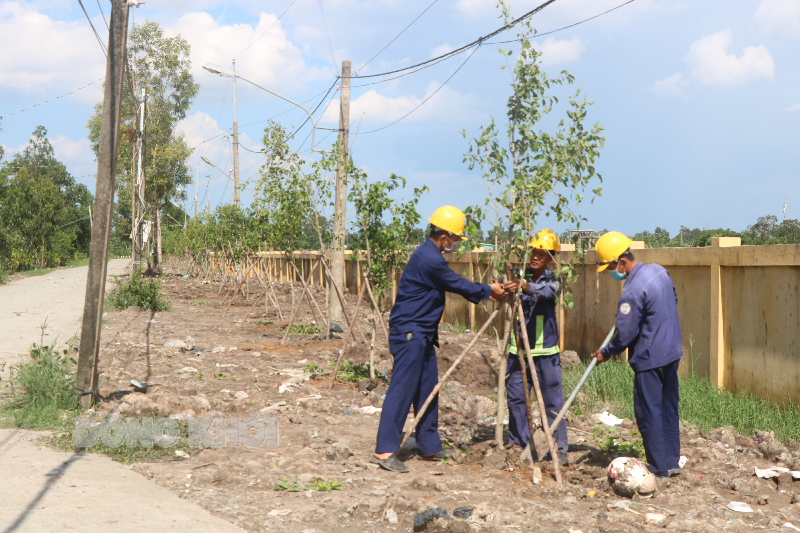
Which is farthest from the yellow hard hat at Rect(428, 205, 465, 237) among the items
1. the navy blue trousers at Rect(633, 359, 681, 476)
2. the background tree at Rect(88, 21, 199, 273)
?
the background tree at Rect(88, 21, 199, 273)

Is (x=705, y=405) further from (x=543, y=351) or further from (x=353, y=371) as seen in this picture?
(x=353, y=371)

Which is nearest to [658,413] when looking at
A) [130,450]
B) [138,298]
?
[130,450]

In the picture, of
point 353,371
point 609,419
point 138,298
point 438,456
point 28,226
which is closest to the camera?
point 438,456

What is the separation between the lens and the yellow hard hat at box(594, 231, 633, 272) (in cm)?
493

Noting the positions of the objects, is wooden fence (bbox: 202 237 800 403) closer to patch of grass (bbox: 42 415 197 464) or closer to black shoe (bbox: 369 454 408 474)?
black shoe (bbox: 369 454 408 474)

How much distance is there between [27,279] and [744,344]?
3057 cm

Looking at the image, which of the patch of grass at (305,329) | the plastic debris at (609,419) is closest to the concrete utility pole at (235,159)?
the patch of grass at (305,329)

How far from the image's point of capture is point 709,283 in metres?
7.51

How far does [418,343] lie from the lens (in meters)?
→ 5.47

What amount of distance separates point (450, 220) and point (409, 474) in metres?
2.05

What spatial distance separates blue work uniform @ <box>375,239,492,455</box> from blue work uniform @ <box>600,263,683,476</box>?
112cm

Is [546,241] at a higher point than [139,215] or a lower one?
lower

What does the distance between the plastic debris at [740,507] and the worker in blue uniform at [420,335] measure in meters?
2.15

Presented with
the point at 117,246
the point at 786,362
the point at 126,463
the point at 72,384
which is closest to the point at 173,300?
the point at 72,384
